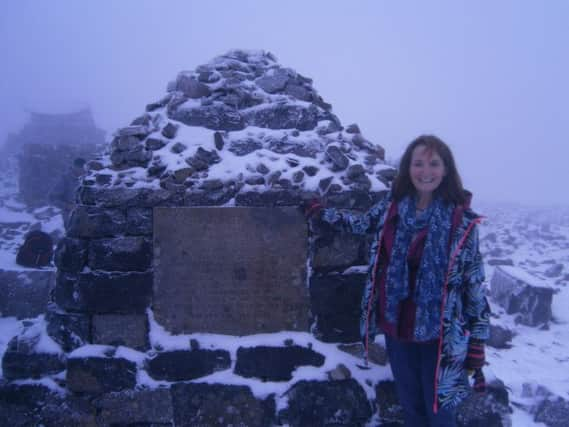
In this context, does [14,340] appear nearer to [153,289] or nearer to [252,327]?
[153,289]

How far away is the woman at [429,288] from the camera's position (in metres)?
1.85

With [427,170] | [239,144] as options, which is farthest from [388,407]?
[239,144]

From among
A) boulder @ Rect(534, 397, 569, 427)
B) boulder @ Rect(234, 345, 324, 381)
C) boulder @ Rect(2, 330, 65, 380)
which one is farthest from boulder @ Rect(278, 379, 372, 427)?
boulder @ Rect(534, 397, 569, 427)

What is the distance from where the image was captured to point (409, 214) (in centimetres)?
204

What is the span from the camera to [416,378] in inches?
79.9

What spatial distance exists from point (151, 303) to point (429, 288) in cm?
186

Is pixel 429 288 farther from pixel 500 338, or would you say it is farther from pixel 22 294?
pixel 22 294

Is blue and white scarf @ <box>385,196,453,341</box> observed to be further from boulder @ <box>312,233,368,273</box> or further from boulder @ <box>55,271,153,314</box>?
boulder @ <box>55,271,153,314</box>

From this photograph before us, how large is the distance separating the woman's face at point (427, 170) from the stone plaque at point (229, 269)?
0.90 m

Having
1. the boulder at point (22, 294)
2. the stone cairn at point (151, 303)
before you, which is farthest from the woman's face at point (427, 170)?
the boulder at point (22, 294)

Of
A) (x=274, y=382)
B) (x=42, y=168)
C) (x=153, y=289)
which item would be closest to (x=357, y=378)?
(x=274, y=382)

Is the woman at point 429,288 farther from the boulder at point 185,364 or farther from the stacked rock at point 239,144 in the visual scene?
the boulder at point 185,364

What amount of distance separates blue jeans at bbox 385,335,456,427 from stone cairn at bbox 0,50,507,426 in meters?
0.48

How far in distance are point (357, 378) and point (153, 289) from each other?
1.55 metres
